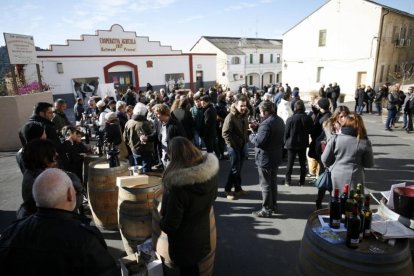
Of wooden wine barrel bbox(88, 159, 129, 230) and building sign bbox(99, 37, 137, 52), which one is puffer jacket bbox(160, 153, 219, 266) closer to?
wooden wine barrel bbox(88, 159, 129, 230)

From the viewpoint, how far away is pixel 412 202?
96.7 inches

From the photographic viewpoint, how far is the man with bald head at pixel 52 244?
5.42ft

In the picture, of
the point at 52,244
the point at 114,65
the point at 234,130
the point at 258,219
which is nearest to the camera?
the point at 52,244

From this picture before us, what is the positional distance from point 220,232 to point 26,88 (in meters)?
10.1

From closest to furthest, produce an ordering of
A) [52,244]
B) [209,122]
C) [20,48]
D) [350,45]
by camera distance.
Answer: [52,244]
[209,122]
[20,48]
[350,45]

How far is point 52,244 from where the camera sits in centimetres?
166

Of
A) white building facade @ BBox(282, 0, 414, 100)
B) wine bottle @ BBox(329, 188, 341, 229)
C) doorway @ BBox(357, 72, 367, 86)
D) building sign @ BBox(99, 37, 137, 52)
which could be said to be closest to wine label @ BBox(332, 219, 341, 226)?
wine bottle @ BBox(329, 188, 341, 229)

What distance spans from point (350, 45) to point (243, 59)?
56.3 feet

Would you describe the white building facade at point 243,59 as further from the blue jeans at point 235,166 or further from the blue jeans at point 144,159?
the blue jeans at point 235,166

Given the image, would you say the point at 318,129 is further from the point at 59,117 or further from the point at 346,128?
the point at 59,117

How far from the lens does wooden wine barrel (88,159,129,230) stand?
3939mm

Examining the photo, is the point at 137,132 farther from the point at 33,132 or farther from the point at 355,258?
the point at 355,258

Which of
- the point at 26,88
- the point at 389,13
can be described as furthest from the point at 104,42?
the point at 389,13

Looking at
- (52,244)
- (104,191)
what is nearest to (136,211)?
(104,191)
